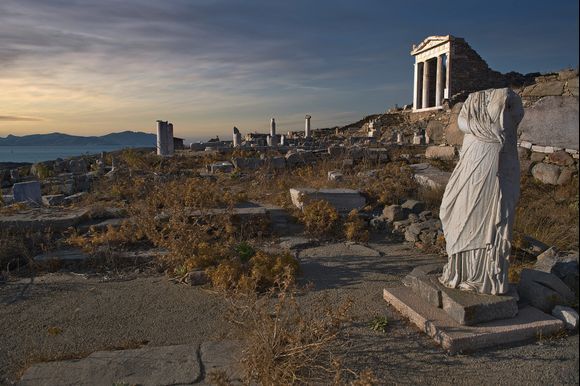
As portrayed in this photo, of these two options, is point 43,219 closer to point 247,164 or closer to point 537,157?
point 247,164

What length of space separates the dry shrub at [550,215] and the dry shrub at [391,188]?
2251 mm

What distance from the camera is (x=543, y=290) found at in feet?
13.5

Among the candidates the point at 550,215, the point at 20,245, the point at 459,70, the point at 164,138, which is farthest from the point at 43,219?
the point at 459,70

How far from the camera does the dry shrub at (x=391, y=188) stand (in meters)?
8.64

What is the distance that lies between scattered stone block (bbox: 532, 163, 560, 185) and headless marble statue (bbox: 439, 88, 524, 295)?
7.38m

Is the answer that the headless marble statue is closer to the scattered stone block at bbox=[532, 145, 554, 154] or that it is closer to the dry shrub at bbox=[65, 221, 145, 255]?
the dry shrub at bbox=[65, 221, 145, 255]

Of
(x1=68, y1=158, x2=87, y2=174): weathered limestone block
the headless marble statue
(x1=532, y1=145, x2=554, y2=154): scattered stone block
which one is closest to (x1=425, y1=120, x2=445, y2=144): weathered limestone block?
(x1=532, y1=145, x2=554, y2=154): scattered stone block

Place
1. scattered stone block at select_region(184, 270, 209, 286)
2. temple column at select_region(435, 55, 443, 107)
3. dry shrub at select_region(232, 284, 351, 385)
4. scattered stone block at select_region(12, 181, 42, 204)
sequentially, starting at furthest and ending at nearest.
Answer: temple column at select_region(435, 55, 443, 107) → scattered stone block at select_region(12, 181, 42, 204) → scattered stone block at select_region(184, 270, 209, 286) → dry shrub at select_region(232, 284, 351, 385)

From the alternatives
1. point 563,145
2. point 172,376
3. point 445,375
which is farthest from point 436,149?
point 172,376

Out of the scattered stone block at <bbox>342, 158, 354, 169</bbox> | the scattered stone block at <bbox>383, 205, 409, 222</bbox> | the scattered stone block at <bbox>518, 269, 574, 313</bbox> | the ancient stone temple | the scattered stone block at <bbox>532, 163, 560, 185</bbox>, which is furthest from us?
the ancient stone temple

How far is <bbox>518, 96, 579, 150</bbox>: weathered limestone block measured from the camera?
32.5 ft

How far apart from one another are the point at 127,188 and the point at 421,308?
7.78m

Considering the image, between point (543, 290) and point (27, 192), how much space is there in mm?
10139

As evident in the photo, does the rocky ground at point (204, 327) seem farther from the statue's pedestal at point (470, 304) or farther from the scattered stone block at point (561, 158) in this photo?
the scattered stone block at point (561, 158)
